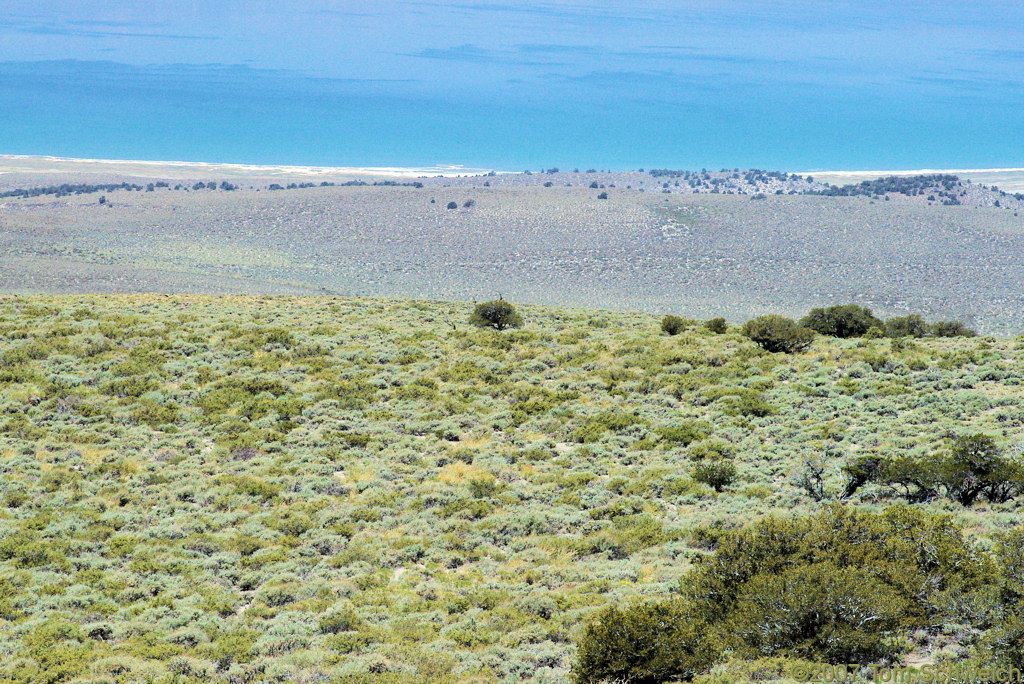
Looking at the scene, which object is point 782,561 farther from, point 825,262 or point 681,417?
point 825,262

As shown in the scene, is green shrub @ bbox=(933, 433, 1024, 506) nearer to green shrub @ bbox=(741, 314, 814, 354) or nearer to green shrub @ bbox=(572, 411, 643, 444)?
green shrub @ bbox=(572, 411, 643, 444)

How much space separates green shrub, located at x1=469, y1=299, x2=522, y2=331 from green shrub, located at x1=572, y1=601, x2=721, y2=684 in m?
25.4

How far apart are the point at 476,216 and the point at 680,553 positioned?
291 feet

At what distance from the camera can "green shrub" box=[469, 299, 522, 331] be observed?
35.4m

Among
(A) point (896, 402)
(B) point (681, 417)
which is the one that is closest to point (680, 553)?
(B) point (681, 417)

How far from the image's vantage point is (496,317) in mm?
35625

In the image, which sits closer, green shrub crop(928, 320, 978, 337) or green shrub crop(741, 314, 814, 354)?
green shrub crop(741, 314, 814, 354)

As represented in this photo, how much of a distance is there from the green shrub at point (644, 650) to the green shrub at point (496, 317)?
25.4m

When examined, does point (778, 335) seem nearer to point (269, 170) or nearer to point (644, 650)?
point (644, 650)

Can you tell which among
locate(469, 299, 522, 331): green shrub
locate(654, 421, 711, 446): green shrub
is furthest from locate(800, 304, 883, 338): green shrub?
locate(654, 421, 711, 446): green shrub

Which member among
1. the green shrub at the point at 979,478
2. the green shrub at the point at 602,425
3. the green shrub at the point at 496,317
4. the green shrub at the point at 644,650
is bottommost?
the green shrub at the point at 644,650

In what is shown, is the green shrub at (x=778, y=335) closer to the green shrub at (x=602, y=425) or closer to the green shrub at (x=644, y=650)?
the green shrub at (x=602, y=425)

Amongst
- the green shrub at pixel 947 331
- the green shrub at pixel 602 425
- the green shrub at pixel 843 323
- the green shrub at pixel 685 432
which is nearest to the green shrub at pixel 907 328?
the green shrub at pixel 947 331

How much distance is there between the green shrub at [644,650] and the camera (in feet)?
31.4
